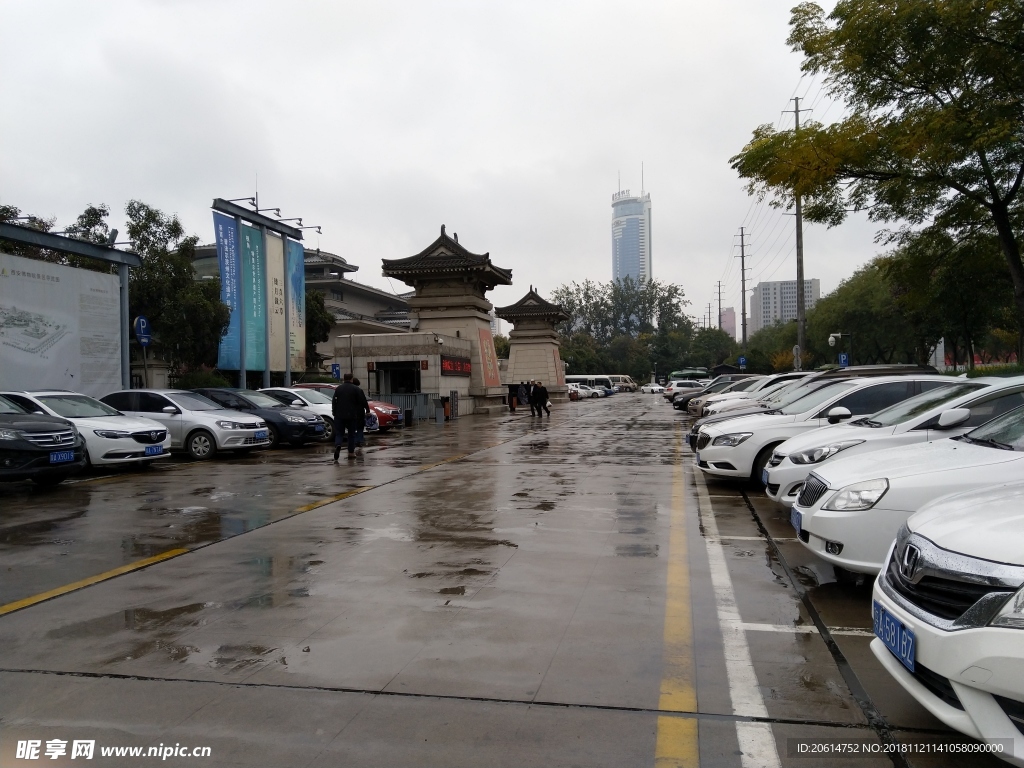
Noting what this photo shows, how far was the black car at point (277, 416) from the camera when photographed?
58.3 feet

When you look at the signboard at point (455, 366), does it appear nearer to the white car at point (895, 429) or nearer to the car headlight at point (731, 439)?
the car headlight at point (731, 439)

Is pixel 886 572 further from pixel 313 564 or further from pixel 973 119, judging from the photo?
pixel 973 119

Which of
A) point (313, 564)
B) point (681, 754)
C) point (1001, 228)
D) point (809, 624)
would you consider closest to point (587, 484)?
point (313, 564)

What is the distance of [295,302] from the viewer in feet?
85.3

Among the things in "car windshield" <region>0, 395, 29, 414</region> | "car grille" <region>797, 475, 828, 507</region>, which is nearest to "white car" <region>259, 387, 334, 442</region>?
"car windshield" <region>0, 395, 29, 414</region>

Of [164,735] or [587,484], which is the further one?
[587,484]

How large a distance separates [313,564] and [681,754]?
405cm

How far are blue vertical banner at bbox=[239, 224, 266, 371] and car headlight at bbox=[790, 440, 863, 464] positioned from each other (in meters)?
18.8

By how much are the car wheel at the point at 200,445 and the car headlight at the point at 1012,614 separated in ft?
48.9

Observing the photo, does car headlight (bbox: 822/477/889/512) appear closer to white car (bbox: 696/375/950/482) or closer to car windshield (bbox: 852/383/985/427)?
car windshield (bbox: 852/383/985/427)

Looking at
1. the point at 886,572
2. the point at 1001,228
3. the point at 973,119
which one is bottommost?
the point at 886,572

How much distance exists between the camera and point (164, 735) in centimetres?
346

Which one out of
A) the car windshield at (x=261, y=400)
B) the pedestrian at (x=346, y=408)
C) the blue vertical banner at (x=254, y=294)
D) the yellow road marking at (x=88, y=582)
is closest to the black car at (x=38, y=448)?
the pedestrian at (x=346, y=408)

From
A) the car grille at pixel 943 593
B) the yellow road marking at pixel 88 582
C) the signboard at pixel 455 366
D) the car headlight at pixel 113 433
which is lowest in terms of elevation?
the yellow road marking at pixel 88 582
